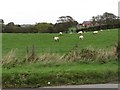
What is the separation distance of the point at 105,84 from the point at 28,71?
3655mm

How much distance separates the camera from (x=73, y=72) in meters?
14.6

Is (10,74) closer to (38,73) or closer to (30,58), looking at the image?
(38,73)

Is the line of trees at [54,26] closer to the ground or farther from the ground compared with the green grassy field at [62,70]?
farther from the ground

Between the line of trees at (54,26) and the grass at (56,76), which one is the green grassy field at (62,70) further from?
the line of trees at (54,26)

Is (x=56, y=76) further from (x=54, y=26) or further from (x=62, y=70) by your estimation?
(x=54, y=26)

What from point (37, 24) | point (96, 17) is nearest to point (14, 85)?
point (37, 24)

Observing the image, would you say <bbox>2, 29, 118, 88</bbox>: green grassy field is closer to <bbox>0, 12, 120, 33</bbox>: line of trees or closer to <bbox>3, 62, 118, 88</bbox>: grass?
<bbox>3, 62, 118, 88</bbox>: grass

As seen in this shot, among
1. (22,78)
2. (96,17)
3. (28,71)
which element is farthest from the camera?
(96,17)

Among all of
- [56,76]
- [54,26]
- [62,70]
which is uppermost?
[54,26]

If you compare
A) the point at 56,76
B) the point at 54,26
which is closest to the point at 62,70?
the point at 56,76

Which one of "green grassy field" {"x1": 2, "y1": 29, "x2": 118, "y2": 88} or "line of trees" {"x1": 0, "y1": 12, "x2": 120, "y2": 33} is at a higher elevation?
"line of trees" {"x1": 0, "y1": 12, "x2": 120, "y2": 33}

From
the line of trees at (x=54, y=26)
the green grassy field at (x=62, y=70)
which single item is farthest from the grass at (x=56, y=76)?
the line of trees at (x=54, y=26)

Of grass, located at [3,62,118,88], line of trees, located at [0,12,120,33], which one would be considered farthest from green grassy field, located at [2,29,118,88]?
line of trees, located at [0,12,120,33]

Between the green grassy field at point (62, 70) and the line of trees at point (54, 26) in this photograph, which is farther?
the line of trees at point (54, 26)
